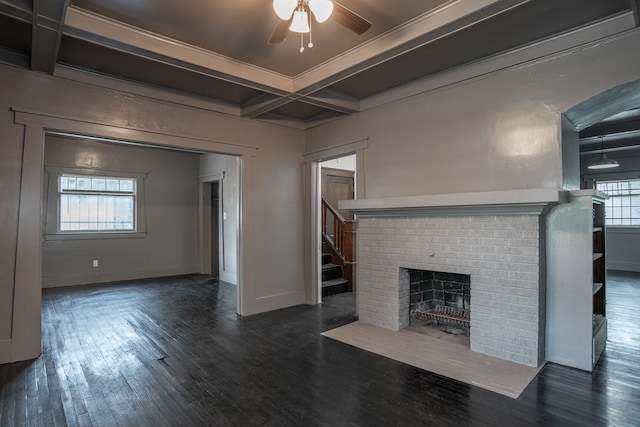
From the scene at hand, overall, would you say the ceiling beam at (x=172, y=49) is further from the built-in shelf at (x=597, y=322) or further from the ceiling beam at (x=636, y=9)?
the built-in shelf at (x=597, y=322)

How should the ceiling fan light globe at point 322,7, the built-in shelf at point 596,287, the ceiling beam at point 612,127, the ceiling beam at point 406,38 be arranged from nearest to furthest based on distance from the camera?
the ceiling fan light globe at point 322,7 < the ceiling beam at point 406,38 < the built-in shelf at point 596,287 < the ceiling beam at point 612,127

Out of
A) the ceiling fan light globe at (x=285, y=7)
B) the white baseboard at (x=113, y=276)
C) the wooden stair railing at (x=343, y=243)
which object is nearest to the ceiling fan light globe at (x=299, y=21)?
the ceiling fan light globe at (x=285, y=7)

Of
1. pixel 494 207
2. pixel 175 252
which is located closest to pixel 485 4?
pixel 494 207

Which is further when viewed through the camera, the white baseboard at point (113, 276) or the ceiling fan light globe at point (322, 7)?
the white baseboard at point (113, 276)

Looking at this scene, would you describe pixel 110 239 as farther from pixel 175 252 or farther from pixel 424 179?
pixel 424 179

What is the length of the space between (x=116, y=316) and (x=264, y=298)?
1933 millimetres

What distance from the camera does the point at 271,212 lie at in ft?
16.4

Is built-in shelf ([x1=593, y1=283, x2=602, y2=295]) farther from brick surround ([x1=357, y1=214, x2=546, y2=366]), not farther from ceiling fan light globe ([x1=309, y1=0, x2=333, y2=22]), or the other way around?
ceiling fan light globe ([x1=309, y1=0, x2=333, y2=22])

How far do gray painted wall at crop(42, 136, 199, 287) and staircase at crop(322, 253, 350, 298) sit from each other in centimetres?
351

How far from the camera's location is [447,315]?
3.93 meters

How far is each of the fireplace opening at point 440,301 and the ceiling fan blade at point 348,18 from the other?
8.72 ft

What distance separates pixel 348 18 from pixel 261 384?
269 cm

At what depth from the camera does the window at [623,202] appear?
27.0 ft

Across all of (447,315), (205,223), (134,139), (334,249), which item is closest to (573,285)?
(447,315)
